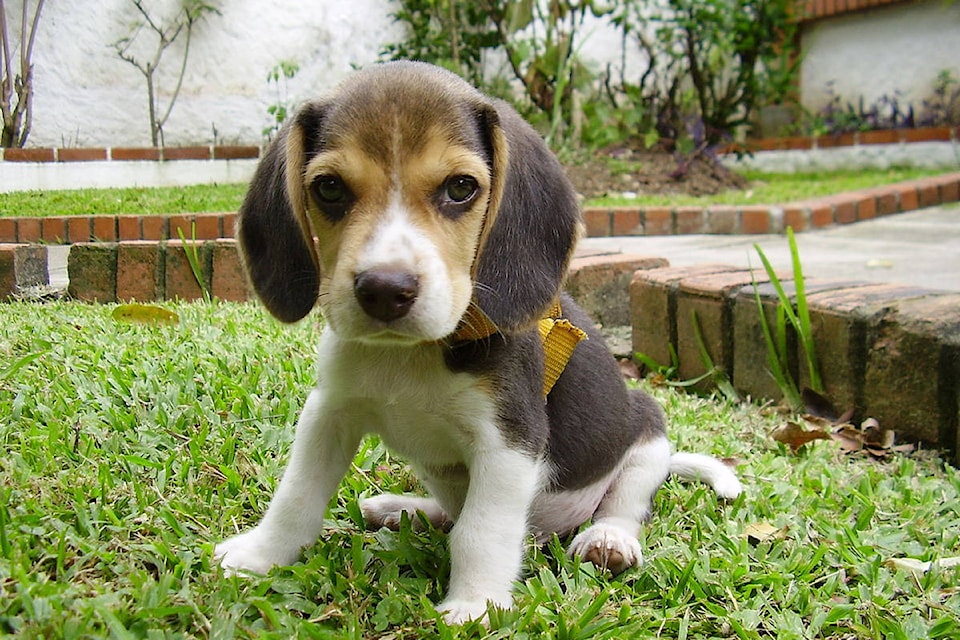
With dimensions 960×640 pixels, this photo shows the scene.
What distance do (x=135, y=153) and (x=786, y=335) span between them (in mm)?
2737

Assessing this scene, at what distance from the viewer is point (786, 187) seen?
387 inches

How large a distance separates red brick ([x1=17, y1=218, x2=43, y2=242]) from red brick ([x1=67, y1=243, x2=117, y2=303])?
19 cm

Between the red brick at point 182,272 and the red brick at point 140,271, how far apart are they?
0.12ft

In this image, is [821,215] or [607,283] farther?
[821,215]

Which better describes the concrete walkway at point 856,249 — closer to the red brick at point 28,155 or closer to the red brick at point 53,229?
the red brick at point 53,229

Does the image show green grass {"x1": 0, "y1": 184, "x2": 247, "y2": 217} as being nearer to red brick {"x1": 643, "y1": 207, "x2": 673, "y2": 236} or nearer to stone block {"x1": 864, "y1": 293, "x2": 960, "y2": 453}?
stone block {"x1": 864, "y1": 293, "x2": 960, "y2": 453}

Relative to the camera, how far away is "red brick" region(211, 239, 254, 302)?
177 inches

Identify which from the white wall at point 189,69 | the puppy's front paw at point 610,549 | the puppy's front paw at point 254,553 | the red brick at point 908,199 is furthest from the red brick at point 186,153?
the red brick at point 908,199

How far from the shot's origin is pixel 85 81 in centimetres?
341

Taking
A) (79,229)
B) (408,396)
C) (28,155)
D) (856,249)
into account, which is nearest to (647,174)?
(856,249)

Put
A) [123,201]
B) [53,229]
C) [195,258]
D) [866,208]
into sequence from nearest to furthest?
[53,229], [123,201], [195,258], [866,208]

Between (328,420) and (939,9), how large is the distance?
11457 millimetres

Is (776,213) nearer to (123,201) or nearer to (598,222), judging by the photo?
(598,222)

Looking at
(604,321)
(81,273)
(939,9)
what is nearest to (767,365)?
(604,321)
